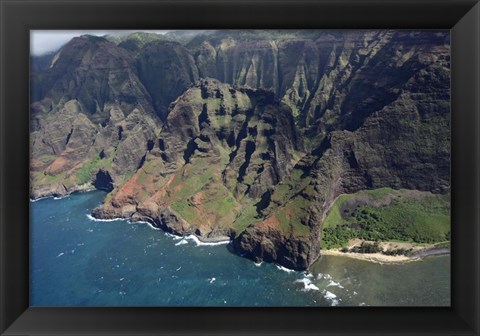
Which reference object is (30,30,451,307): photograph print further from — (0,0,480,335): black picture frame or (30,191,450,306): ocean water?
(0,0,480,335): black picture frame

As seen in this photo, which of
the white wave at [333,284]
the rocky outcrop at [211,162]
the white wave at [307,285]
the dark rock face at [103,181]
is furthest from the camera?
the dark rock face at [103,181]

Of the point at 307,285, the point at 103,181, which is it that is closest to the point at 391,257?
the point at 307,285

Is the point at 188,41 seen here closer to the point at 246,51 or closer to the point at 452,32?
the point at 246,51

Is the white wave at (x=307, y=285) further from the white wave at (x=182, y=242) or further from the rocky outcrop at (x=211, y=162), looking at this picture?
the white wave at (x=182, y=242)

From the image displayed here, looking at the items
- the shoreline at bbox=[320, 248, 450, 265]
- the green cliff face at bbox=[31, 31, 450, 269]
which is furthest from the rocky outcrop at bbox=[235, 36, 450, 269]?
the shoreline at bbox=[320, 248, 450, 265]

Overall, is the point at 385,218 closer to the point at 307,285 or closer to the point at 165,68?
the point at 307,285
